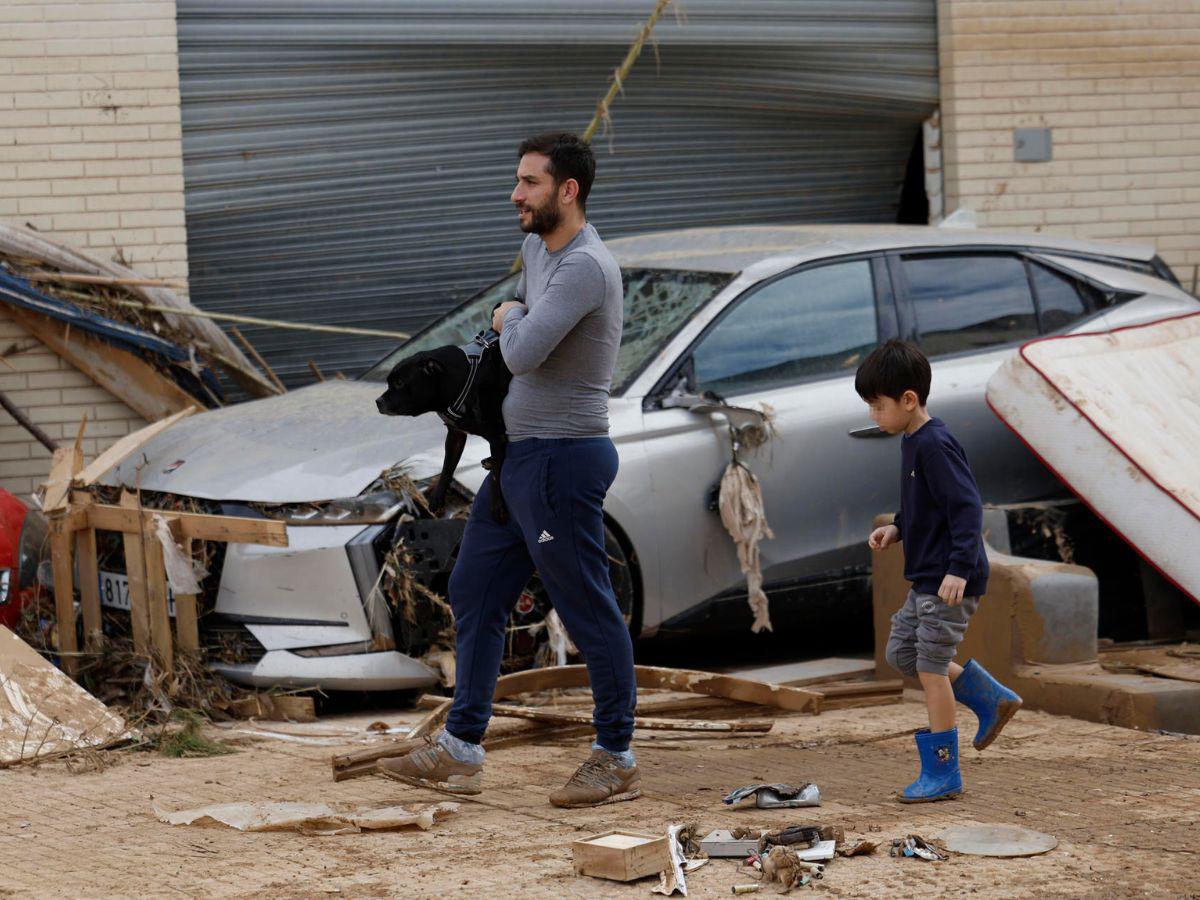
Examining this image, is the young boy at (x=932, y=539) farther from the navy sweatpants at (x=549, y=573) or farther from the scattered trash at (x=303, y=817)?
the scattered trash at (x=303, y=817)

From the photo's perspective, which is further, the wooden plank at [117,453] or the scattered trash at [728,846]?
the wooden plank at [117,453]

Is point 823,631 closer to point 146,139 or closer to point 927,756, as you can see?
point 927,756

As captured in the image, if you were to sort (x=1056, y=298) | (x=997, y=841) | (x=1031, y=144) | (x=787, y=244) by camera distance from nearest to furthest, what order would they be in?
1. (x=997, y=841)
2. (x=787, y=244)
3. (x=1056, y=298)
4. (x=1031, y=144)

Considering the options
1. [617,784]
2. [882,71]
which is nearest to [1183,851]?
[617,784]

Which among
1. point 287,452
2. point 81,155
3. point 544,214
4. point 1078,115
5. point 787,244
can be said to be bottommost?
point 287,452

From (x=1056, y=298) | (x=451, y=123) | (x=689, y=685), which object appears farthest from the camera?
(x=451, y=123)

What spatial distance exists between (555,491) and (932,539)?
3.51 feet

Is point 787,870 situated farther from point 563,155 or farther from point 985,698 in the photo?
point 563,155

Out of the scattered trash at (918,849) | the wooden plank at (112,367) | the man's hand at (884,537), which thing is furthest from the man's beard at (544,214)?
the wooden plank at (112,367)

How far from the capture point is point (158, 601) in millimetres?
6023

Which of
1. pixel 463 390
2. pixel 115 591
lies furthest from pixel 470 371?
pixel 115 591

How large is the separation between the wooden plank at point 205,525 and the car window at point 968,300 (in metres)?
2.84

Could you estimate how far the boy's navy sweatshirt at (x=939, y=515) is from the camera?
15.1 ft

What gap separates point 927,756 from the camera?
15.2ft
